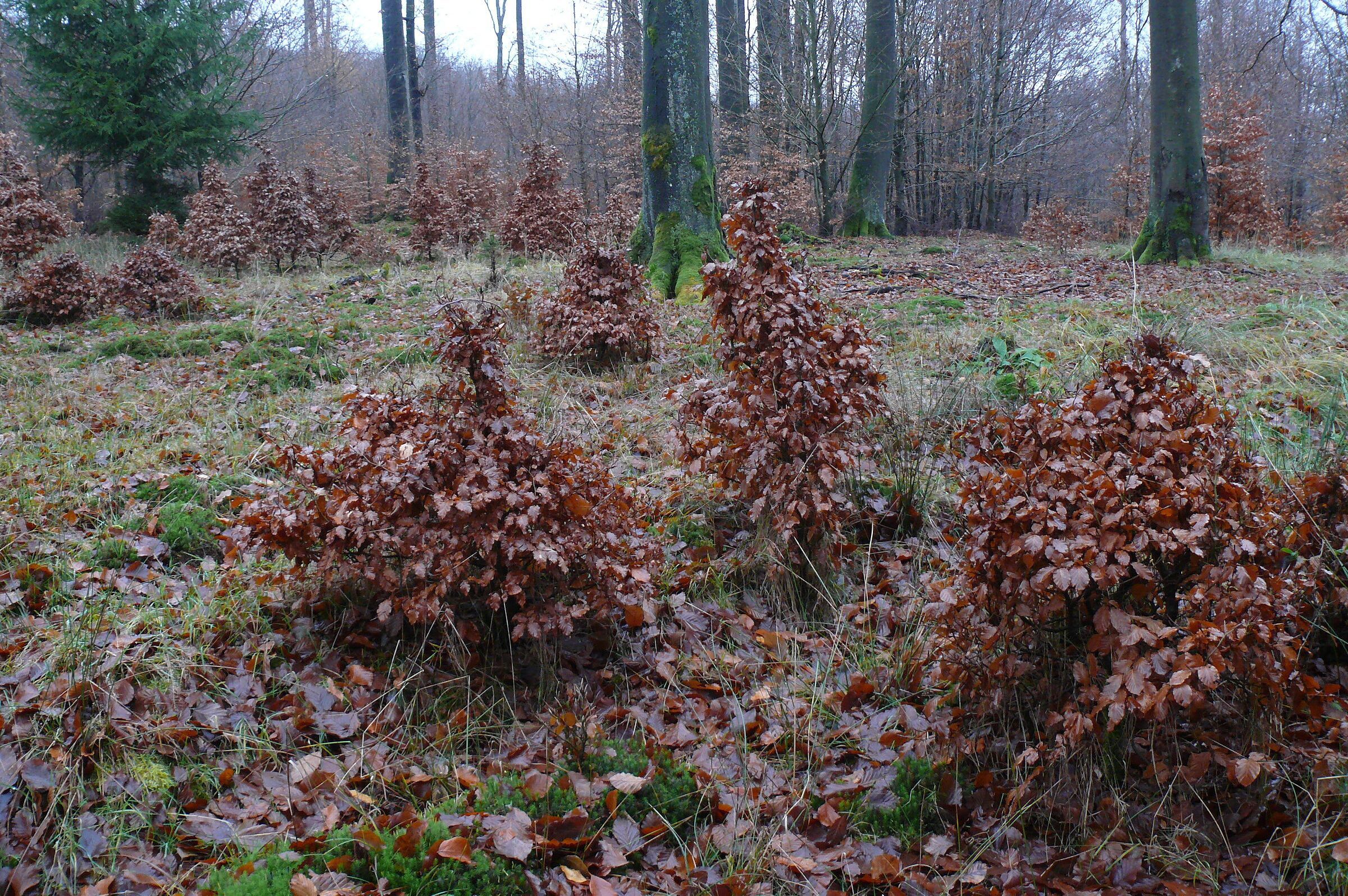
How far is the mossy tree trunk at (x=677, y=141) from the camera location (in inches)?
340

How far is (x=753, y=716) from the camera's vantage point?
3.09 metres

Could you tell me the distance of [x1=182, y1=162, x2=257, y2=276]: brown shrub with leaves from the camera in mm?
11328

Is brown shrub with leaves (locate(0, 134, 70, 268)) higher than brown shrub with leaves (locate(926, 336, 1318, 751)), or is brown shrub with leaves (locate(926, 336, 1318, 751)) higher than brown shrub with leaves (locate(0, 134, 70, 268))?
brown shrub with leaves (locate(0, 134, 70, 268))

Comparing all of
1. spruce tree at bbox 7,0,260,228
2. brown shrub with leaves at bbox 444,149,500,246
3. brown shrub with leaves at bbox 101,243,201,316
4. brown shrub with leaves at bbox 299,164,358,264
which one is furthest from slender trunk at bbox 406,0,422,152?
brown shrub with leaves at bbox 101,243,201,316

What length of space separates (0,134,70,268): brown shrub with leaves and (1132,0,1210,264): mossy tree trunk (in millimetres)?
14291

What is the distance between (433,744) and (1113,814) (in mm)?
2203

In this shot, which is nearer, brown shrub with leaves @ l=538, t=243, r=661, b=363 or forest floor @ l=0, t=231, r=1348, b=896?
forest floor @ l=0, t=231, r=1348, b=896

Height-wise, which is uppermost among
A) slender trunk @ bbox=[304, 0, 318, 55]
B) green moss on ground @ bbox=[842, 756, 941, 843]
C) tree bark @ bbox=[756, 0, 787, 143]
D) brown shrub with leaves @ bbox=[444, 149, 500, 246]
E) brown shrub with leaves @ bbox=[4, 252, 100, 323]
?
slender trunk @ bbox=[304, 0, 318, 55]

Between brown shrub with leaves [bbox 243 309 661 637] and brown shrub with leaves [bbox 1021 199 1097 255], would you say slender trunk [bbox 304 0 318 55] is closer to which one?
brown shrub with leaves [bbox 1021 199 1097 255]

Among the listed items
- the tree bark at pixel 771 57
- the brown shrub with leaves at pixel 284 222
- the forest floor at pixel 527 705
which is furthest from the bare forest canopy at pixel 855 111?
the forest floor at pixel 527 705

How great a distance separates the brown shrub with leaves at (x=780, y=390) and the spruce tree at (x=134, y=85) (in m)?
14.0

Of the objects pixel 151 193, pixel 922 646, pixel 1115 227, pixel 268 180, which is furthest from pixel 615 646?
pixel 1115 227

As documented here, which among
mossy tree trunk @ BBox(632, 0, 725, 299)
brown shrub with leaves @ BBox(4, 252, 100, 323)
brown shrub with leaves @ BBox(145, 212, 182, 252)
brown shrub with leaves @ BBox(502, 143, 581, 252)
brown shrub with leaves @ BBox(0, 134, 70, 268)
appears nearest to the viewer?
brown shrub with leaves @ BBox(4, 252, 100, 323)

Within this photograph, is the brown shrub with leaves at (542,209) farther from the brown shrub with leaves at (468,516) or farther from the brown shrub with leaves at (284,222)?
the brown shrub with leaves at (468,516)
